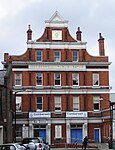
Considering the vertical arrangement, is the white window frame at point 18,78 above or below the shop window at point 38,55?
below

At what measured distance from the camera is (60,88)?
Result: 64500mm

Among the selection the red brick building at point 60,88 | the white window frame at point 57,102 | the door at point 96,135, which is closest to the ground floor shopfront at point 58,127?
the red brick building at point 60,88

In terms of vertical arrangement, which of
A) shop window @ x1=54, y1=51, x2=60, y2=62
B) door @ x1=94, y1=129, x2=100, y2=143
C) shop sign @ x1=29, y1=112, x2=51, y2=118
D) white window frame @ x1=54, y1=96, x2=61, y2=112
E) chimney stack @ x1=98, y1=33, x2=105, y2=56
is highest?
chimney stack @ x1=98, y1=33, x2=105, y2=56

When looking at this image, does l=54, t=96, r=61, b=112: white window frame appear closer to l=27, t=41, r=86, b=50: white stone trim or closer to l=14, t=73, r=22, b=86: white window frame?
l=14, t=73, r=22, b=86: white window frame

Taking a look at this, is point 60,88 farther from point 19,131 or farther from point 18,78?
point 19,131

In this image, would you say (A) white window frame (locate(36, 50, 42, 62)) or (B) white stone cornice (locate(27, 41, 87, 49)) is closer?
(B) white stone cornice (locate(27, 41, 87, 49))

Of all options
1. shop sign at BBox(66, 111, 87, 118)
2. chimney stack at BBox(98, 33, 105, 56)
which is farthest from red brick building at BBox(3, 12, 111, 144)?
chimney stack at BBox(98, 33, 105, 56)

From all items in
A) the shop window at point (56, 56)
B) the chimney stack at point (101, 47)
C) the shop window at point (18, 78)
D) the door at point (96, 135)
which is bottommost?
the door at point (96, 135)

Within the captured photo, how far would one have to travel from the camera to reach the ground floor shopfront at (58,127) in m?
63.2

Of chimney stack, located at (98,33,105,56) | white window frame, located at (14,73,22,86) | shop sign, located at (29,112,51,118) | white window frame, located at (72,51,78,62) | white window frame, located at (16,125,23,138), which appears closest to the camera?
white window frame, located at (16,125,23,138)

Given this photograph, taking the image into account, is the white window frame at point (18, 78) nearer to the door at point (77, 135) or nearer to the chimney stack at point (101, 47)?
the door at point (77, 135)

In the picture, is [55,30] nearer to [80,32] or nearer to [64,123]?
[80,32]

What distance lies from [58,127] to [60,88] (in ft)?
18.9

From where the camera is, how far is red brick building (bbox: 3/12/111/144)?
209ft
